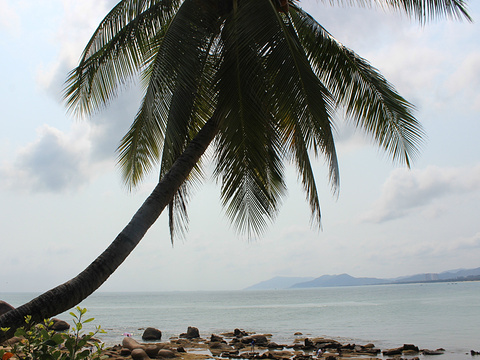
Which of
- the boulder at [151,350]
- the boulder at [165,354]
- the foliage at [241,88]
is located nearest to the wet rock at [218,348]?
the boulder at [165,354]

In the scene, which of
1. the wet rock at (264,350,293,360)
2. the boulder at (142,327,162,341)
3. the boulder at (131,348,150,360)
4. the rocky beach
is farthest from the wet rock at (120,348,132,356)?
the boulder at (142,327,162,341)

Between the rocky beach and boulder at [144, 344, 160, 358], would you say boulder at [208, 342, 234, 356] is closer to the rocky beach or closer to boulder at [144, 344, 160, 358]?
the rocky beach

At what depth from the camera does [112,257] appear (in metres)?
5.25

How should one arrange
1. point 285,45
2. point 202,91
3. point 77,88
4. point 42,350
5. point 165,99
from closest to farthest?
point 42,350, point 285,45, point 165,99, point 202,91, point 77,88

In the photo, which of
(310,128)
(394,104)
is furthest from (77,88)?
(394,104)

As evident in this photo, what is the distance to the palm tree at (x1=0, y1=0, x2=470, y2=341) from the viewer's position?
639cm

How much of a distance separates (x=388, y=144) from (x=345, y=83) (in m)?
1.41

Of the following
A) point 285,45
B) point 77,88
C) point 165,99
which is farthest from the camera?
point 77,88

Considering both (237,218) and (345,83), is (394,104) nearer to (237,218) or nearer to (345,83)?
(345,83)

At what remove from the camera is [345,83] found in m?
8.55

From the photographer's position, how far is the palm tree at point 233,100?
6.39 metres

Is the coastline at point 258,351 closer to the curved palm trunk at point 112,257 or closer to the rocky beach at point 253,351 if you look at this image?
the rocky beach at point 253,351

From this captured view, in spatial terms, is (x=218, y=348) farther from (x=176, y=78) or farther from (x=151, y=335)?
(x=176, y=78)

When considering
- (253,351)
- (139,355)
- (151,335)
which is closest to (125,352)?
(139,355)
